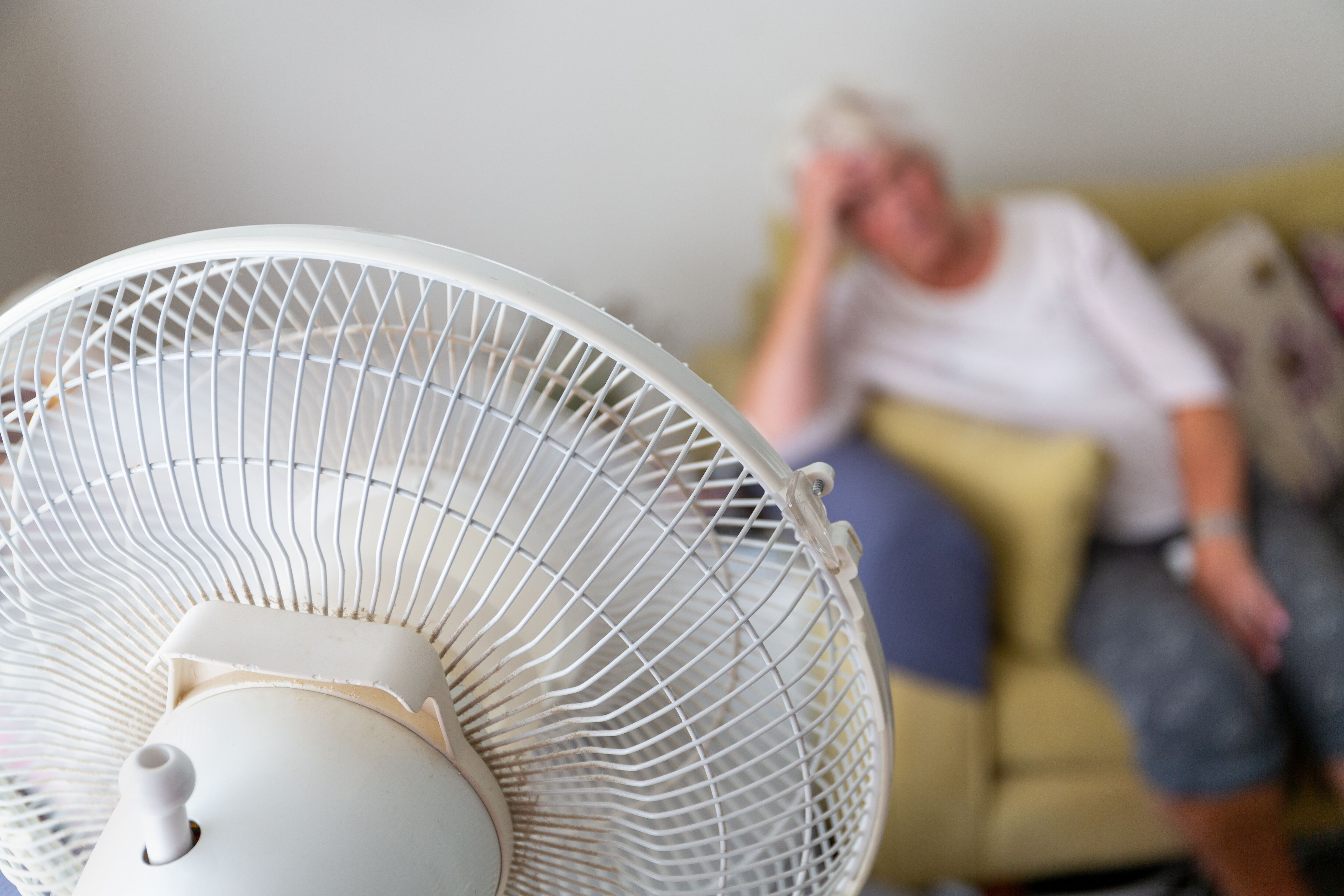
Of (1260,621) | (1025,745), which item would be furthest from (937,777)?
(1260,621)

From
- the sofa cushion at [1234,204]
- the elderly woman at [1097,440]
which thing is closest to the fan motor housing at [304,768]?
the elderly woman at [1097,440]

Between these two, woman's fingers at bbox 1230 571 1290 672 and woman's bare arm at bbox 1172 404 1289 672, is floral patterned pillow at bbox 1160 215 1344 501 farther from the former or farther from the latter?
woman's fingers at bbox 1230 571 1290 672

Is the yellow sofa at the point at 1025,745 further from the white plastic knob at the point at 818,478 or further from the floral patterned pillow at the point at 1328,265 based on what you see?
Answer: the white plastic knob at the point at 818,478

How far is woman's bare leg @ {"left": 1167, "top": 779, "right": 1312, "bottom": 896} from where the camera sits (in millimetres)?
1192

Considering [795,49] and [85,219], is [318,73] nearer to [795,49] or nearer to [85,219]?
[85,219]

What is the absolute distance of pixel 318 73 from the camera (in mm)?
1601

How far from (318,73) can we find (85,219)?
45 centimetres

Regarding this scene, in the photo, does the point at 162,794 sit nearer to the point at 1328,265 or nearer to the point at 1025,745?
the point at 1025,745

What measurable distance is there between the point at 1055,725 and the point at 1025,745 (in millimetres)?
48

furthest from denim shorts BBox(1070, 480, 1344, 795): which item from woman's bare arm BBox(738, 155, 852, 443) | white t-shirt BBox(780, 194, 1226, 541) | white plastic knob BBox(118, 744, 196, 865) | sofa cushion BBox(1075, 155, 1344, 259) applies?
white plastic knob BBox(118, 744, 196, 865)

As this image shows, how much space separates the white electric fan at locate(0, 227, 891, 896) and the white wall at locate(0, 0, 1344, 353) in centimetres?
134

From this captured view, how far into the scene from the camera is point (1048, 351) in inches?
60.4

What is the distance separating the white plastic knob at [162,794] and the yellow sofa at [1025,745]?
1.04m

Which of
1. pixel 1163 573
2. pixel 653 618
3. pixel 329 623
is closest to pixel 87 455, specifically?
pixel 329 623
